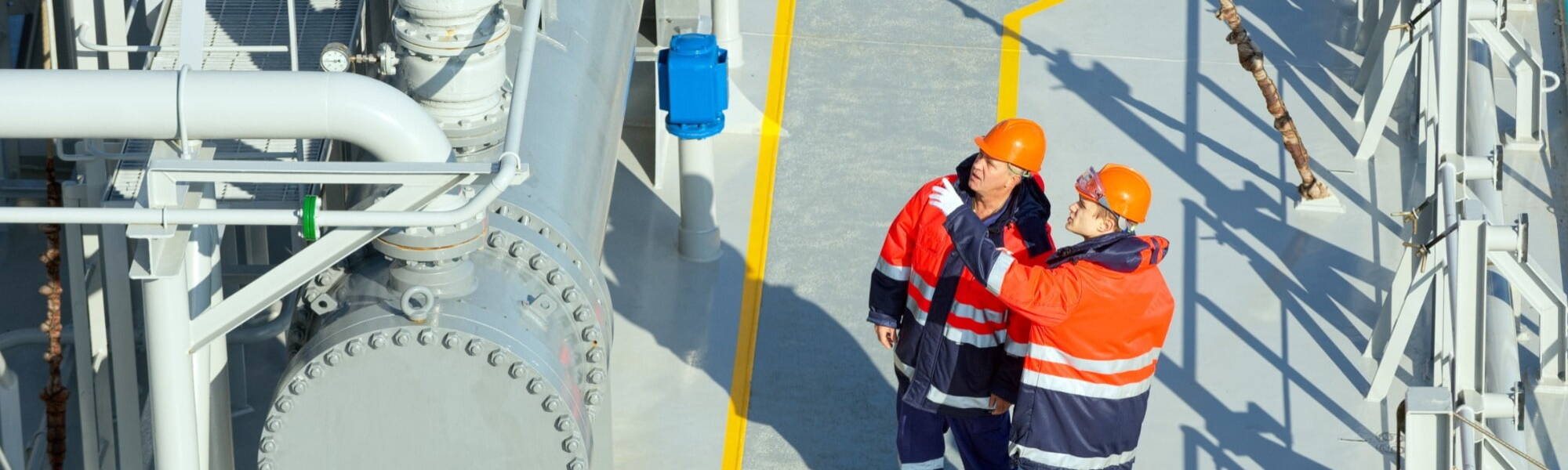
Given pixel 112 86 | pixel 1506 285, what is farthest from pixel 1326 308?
pixel 112 86

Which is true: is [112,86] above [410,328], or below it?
above

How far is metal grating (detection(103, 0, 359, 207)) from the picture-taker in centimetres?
569

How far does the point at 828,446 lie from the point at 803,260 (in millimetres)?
1572

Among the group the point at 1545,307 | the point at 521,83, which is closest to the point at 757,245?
the point at 1545,307

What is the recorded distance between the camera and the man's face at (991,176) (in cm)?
626

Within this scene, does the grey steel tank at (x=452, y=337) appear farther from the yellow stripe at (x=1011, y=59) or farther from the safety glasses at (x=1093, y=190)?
Result: the yellow stripe at (x=1011, y=59)

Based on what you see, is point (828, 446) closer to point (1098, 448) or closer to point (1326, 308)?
point (1098, 448)

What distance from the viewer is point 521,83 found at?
15.7ft

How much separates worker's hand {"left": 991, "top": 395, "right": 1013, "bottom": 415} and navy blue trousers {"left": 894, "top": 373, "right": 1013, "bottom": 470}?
4.8 inches

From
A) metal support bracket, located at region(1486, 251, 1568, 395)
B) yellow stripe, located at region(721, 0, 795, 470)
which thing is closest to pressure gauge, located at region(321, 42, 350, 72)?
yellow stripe, located at region(721, 0, 795, 470)

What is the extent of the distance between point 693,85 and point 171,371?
3.83m

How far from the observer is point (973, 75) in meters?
10.7

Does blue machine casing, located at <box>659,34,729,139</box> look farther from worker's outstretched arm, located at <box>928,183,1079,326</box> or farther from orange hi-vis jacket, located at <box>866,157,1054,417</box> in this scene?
worker's outstretched arm, located at <box>928,183,1079,326</box>

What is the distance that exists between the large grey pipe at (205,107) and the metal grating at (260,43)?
96 centimetres
